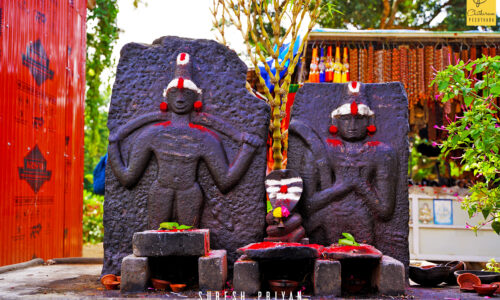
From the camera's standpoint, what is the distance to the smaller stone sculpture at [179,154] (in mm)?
3939

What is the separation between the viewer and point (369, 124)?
3986mm

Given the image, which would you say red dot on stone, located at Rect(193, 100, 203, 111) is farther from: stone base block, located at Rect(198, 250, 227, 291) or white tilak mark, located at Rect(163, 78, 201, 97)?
stone base block, located at Rect(198, 250, 227, 291)

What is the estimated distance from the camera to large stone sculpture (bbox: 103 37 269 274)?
3949 mm

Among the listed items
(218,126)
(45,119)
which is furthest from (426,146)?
(45,119)

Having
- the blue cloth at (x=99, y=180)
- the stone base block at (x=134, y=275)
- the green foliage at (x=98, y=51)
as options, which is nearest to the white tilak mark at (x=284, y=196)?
the stone base block at (x=134, y=275)

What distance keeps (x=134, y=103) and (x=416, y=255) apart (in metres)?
4.18

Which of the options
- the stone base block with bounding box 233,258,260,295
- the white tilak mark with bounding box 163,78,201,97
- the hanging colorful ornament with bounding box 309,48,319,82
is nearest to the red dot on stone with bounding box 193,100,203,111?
the white tilak mark with bounding box 163,78,201,97

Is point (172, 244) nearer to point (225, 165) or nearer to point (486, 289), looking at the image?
point (225, 165)

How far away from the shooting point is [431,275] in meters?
3.88

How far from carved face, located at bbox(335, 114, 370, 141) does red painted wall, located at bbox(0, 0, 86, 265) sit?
324 centimetres

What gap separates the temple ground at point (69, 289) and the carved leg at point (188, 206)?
2.23 ft

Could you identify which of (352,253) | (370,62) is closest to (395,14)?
(370,62)

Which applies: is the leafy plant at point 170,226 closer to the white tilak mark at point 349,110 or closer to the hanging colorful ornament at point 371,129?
the white tilak mark at point 349,110

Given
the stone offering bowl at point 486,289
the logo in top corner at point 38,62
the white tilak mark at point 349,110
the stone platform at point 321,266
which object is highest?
the logo in top corner at point 38,62
